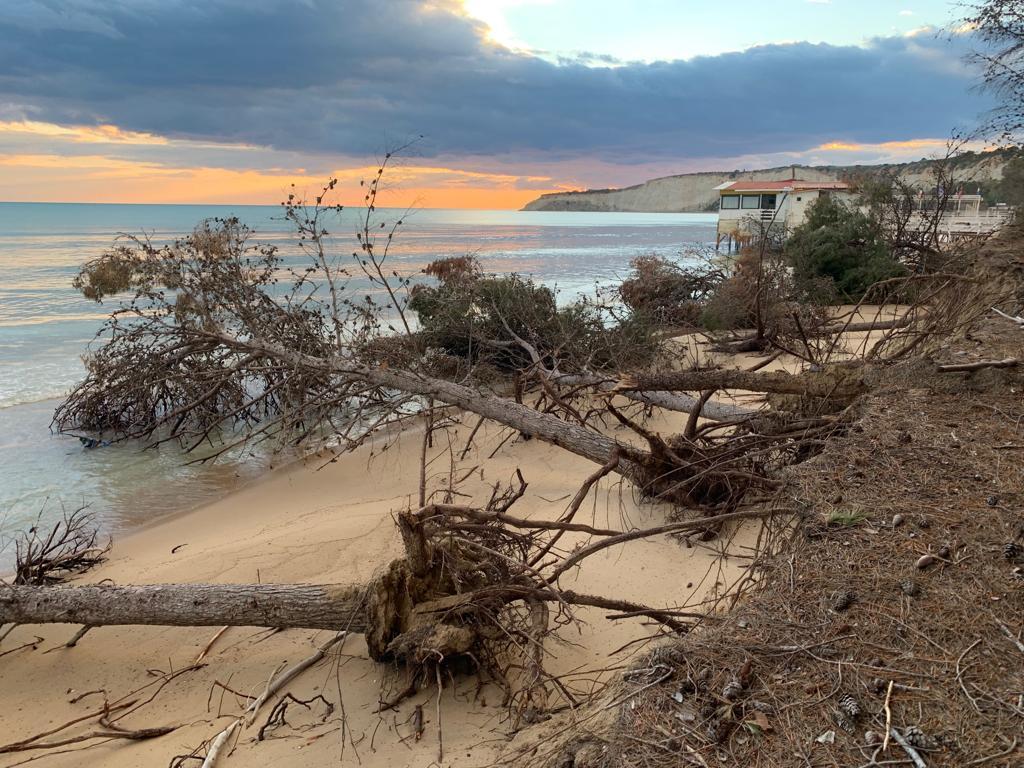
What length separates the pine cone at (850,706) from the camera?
81.4 inches

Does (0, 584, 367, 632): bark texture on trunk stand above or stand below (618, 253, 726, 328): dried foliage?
below

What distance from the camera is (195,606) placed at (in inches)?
162

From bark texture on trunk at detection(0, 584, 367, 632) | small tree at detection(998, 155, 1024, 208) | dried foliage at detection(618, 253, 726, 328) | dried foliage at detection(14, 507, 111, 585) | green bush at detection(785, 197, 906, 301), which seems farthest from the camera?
green bush at detection(785, 197, 906, 301)

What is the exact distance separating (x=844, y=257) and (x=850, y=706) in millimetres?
17493

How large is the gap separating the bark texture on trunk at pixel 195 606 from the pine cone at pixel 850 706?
8.37 feet

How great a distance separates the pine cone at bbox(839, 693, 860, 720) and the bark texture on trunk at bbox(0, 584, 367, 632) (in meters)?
2.55

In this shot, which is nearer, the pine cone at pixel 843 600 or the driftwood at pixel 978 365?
the pine cone at pixel 843 600

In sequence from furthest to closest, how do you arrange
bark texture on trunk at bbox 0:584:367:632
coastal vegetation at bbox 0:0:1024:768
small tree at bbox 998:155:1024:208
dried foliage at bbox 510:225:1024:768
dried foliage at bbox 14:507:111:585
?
1. small tree at bbox 998:155:1024:208
2. dried foliage at bbox 14:507:111:585
3. bark texture on trunk at bbox 0:584:367:632
4. coastal vegetation at bbox 0:0:1024:768
5. dried foliage at bbox 510:225:1024:768

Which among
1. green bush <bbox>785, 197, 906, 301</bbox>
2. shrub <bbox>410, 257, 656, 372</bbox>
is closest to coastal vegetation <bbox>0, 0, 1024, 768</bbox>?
shrub <bbox>410, 257, 656, 372</bbox>

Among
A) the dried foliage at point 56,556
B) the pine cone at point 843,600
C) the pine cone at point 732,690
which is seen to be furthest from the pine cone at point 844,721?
the dried foliage at point 56,556

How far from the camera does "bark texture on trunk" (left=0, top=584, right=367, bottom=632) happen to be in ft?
12.8

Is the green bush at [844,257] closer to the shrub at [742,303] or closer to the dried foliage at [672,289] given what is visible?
the dried foliage at [672,289]

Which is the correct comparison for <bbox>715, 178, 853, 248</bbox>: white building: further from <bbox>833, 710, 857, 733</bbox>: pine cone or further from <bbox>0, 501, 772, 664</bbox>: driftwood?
<bbox>833, 710, 857, 733</bbox>: pine cone

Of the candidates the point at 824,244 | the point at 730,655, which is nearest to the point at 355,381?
the point at 730,655
